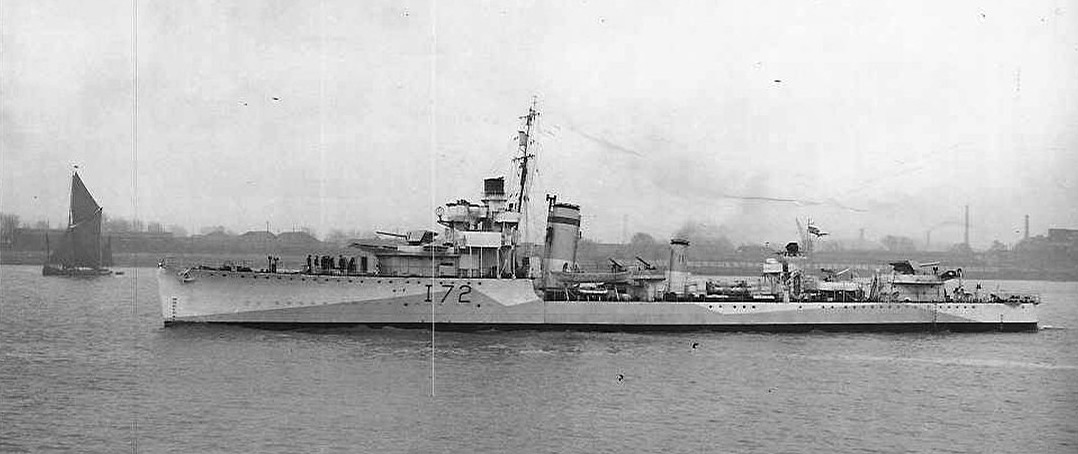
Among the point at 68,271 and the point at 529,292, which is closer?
the point at 529,292

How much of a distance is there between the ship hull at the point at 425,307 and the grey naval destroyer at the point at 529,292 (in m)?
0.03

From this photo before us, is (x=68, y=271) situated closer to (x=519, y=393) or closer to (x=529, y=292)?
(x=529, y=292)

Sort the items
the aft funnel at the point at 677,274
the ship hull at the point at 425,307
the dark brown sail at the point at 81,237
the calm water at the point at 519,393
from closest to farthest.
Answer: the calm water at the point at 519,393 < the ship hull at the point at 425,307 < the aft funnel at the point at 677,274 < the dark brown sail at the point at 81,237

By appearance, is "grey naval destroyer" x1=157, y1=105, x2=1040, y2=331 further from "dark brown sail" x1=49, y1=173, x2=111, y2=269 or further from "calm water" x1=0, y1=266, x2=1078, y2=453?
"dark brown sail" x1=49, y1=173, x2=111, y2=269

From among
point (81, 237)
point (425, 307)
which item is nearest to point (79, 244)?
point (81, 237)

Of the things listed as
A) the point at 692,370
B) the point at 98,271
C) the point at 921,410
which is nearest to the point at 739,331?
the point at 692,370

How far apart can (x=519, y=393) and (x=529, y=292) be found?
35.0 feet

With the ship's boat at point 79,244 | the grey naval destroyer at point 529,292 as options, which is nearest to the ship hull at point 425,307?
the grey naval destroyer at point 529,292

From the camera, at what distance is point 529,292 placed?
30078 mm

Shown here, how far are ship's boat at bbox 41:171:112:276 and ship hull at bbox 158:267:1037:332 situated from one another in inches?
1633

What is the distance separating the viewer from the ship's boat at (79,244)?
65.8m

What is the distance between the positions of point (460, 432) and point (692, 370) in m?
8.43

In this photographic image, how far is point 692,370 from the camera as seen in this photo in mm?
22812

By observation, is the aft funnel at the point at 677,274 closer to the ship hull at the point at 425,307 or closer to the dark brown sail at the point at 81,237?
the ship hull at the point at 425,307
